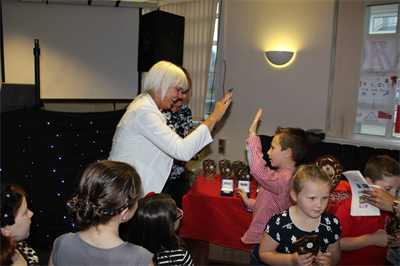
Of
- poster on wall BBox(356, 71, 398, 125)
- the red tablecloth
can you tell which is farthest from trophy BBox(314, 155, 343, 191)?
poster on wall BBox(356, 71, 398, 125)

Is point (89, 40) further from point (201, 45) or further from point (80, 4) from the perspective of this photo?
point (201, 45)

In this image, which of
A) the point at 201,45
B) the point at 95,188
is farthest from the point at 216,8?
the point at 95,188

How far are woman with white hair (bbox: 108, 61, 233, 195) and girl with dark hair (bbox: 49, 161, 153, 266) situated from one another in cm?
57

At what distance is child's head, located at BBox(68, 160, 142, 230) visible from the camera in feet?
3.61

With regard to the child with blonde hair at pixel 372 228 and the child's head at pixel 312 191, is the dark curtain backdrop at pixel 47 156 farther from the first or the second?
the child with blonde hair at pixel 372 228

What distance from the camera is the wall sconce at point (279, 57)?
12.7ft

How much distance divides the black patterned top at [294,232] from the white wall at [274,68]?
2.61m

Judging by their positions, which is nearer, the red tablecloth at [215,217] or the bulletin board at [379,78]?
the red tablecloth at [215,217]

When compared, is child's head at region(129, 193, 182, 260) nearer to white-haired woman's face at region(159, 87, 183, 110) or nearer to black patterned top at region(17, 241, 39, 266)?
black patterned top at region(17, 241, 39, 266)

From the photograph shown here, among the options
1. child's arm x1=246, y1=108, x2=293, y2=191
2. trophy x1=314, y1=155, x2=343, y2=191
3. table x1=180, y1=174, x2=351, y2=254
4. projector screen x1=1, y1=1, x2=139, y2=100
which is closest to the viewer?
child's arm x1=246, y1=108, x2=293, y2=191

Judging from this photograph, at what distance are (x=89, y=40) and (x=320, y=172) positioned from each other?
122 inches

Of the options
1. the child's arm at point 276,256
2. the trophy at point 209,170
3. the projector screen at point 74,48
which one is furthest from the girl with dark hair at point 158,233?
the projector screen at point 74,48

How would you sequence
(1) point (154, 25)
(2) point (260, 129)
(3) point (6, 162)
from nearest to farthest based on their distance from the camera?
(3) point (6, 162), (1) point (154, 25), (2) point (260, 129)

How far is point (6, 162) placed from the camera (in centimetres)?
250
